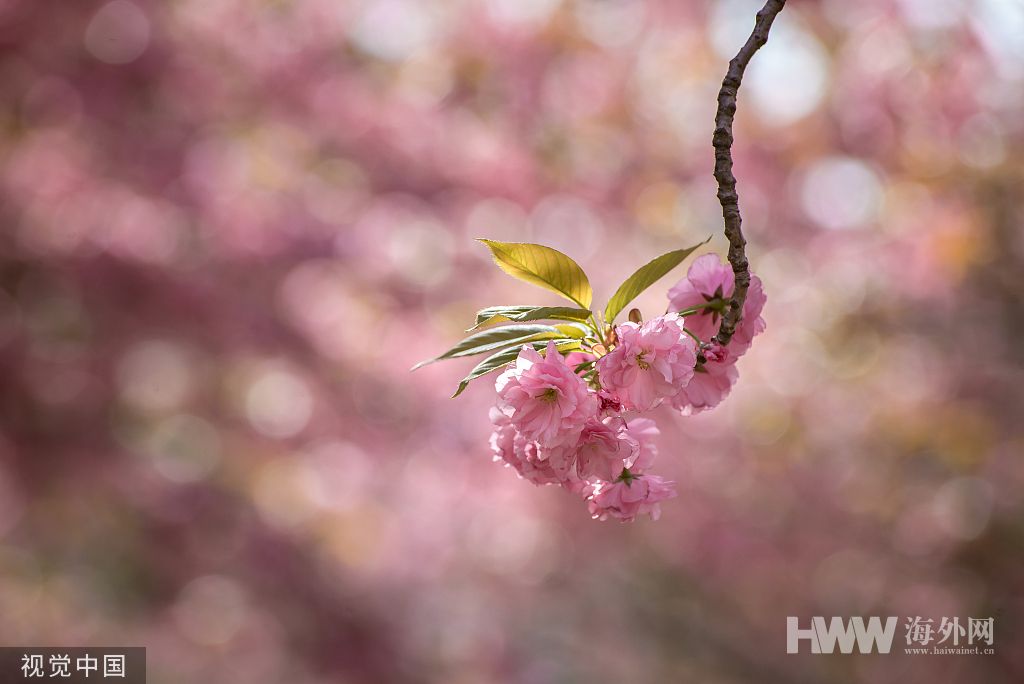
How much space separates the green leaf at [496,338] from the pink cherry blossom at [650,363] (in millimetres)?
58

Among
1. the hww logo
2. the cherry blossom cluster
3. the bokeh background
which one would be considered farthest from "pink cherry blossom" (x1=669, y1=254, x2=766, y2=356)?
the hww logo

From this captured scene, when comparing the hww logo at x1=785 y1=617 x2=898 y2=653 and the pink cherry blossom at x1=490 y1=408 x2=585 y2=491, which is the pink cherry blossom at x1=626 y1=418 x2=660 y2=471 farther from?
the hww logo at x1=785 y1=617 x2=898 y2=653

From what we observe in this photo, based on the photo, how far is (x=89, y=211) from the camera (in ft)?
7.07


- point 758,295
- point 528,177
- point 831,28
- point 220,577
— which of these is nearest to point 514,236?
point 528,177

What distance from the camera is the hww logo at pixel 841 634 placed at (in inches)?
106

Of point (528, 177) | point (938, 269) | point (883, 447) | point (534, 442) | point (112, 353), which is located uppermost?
point (528, 177)

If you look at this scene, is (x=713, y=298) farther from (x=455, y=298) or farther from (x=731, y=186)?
(x=455, y=298)

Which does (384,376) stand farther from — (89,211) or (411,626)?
(89,211)

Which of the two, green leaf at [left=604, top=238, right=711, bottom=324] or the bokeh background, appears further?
the bokeh background

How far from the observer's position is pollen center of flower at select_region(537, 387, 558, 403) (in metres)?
0.50

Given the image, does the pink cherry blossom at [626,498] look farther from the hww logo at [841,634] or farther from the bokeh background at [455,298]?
the hww logo at [841,634]

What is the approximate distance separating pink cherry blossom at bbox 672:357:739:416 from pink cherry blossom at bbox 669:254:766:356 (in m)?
0.02

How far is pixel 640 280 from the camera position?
554mm

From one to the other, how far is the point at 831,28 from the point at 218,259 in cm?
186
